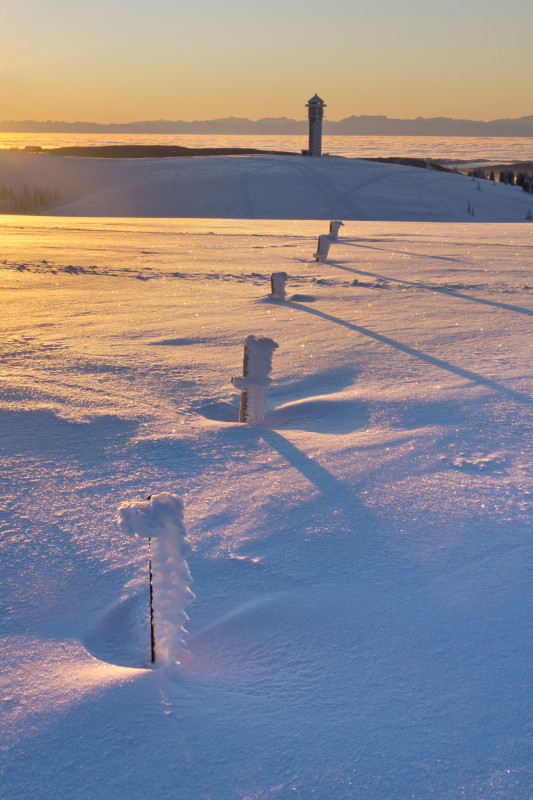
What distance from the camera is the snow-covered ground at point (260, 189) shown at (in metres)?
29.2

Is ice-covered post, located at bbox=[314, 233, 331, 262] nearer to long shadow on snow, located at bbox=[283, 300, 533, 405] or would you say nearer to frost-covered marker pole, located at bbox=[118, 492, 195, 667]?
long shadow on snow, located at bbox=[283, 300, 533, 405]

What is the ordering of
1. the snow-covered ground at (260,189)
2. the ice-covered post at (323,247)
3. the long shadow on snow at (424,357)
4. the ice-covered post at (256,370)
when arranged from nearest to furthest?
the ice-covered post at (256,370), the long shadow on snow at (424,357), the ice-covered post at (323,247), the snow-covered ground at (260,189)

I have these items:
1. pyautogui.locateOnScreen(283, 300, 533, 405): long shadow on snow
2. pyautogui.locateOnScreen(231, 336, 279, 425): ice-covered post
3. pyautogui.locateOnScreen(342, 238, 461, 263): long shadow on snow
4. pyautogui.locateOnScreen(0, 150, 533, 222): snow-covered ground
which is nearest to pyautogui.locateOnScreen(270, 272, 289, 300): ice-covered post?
pyautogui.locateOnScreen(283, 300, 533, 405): long shadow on snow

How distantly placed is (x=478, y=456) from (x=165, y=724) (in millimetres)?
2588

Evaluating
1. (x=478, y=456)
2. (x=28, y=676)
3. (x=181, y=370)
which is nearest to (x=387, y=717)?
(x=28, y=676)

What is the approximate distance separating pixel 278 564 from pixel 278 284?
20.7ft

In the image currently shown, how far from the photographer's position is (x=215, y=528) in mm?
3219

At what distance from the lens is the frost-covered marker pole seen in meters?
2.19

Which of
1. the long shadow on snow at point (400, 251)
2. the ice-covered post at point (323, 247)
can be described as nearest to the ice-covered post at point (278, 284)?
the ice-covered post at point (323, 247)

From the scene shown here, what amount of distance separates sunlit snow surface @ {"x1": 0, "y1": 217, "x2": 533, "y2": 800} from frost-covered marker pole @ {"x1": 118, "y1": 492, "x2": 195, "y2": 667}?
4.8 inches

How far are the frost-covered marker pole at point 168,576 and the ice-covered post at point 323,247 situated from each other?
1033 centimetres

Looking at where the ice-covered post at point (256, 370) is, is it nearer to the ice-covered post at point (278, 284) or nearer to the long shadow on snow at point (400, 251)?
the ice-covered post at point (278, 284)

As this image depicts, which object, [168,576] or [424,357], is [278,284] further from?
[168,576]

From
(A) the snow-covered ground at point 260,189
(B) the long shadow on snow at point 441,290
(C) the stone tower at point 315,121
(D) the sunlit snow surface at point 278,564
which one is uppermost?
(C) the stone tower at point 315,121
